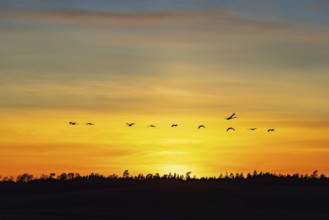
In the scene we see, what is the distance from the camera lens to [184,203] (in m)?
94.1

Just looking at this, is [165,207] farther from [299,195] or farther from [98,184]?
[98,184]

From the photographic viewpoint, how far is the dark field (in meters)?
78.8

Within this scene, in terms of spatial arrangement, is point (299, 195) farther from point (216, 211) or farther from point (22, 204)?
point (22, 204)

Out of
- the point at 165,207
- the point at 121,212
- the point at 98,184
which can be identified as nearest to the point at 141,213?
the point at 121,212

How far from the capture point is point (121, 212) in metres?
83.6

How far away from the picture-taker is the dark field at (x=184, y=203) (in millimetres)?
78812

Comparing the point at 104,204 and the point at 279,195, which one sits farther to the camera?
the point at 279,195

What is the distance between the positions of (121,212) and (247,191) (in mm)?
22069

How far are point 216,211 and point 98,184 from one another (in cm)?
3986

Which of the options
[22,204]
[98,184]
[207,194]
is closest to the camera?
[22,204]

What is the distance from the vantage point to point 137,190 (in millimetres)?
100750

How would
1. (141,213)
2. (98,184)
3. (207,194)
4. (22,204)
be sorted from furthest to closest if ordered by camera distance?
(98,184), (207,194), (22,204), (141,213)

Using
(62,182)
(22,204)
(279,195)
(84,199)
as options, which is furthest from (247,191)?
(62,182)

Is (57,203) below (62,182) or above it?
below
